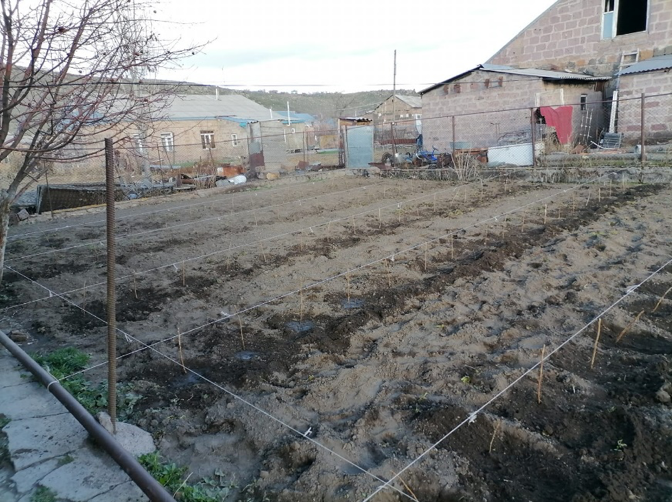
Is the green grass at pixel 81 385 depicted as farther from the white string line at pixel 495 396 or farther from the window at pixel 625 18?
the window at pixel 625 18

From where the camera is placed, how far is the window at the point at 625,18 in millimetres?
18531

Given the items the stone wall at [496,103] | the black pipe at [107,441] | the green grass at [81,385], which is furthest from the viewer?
the stone wall at [496,103]

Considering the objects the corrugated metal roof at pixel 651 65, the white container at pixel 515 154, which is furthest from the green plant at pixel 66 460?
the corrugated metal roof at pixel 651 65

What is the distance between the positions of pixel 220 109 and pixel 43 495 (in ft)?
118

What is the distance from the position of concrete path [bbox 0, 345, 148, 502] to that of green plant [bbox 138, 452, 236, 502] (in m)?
0.15

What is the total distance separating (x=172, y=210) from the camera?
11.4m

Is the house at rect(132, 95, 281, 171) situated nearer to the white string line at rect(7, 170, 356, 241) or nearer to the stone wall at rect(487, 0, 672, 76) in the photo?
the white string line at rect(7, 170, 356, 241)

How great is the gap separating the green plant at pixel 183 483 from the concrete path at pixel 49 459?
155 millimetres

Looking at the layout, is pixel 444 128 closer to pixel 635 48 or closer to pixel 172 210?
pixel 635 48

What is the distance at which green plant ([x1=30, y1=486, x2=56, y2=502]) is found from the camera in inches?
88.5

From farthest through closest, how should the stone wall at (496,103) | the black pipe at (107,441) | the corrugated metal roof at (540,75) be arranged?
the stone wall at (496,103) → the corrugated metal roof at (540,75) → the black pipe at (107,441)

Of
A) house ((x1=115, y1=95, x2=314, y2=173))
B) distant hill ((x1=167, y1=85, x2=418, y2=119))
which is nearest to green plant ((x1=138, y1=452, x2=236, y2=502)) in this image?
house ((x1=115, y1=95, x2=314, y2=173))

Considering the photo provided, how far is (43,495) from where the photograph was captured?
2275mm

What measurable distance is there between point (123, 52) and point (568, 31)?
2084 cm
